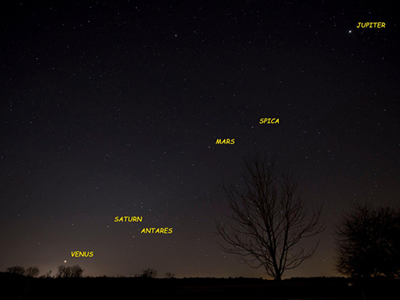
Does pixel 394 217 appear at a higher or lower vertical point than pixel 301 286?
higher

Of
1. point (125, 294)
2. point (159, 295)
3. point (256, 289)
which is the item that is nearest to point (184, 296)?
point (159, 295)

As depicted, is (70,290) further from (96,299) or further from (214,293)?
(214,293)

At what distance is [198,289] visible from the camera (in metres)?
5.45

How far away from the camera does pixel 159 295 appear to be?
532cm

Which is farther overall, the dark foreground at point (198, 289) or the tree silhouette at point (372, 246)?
the tree silhouette at point (372, 246)

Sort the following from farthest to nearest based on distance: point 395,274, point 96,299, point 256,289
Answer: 1. point 395,274
2. point 256,289
3. point 96,299

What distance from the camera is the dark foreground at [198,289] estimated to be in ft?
17.2

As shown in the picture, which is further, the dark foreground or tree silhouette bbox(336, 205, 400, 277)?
tree silhouette bbox(336, 205, 400, 277)

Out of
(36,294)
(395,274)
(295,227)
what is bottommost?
(395,274)

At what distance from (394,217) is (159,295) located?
2332cm

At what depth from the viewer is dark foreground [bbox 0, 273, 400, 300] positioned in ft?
17.2

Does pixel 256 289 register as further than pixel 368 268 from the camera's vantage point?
No

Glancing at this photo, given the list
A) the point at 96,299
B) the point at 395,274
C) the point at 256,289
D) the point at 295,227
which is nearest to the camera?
the point at 96,299

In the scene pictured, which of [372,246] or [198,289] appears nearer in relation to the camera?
[198,289]
